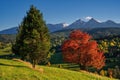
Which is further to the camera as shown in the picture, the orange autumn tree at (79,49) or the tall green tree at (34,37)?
the orange autumn tree at (79,49)

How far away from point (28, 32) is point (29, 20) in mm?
2624

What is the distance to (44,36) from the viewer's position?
49.2m

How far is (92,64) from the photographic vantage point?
7950 cm

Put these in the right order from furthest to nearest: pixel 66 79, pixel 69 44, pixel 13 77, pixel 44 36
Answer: pixel 69 44, pixel 44 36, pixel 66 79, pixel 13 77

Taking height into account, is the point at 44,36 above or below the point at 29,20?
below

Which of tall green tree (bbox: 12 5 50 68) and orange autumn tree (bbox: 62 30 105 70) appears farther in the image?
orange autumn tree (bbox: 62 30 105 70)

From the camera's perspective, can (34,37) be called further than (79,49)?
No

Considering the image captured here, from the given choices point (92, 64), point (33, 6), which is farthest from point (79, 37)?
point (33, 6)

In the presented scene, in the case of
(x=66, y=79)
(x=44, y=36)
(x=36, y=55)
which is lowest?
(x=66, y=79)

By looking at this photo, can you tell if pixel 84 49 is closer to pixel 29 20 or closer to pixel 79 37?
pixel 79 37

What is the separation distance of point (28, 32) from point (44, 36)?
9.84 feet

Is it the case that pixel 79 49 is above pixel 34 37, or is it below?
below

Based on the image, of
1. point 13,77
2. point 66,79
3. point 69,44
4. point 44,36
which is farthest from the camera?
point 69,44

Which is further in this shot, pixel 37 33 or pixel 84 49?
pixel 84 49
